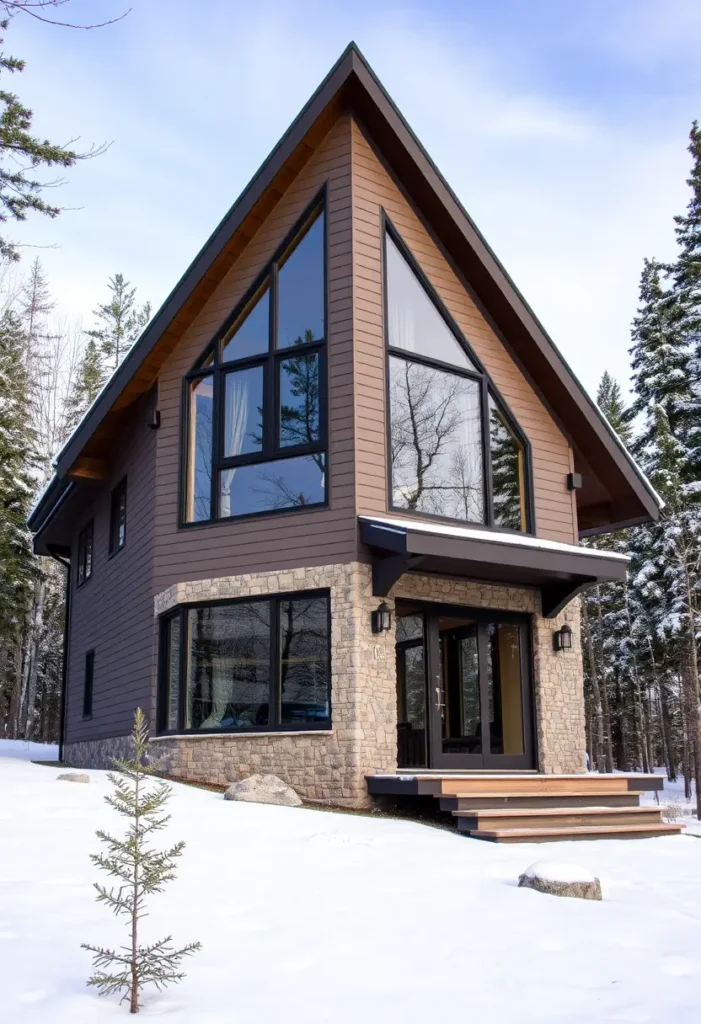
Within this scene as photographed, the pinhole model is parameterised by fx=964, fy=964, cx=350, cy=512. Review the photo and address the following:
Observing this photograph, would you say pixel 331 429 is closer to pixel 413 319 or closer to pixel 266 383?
pixel 266 383

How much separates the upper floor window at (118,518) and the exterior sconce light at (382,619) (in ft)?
16.5

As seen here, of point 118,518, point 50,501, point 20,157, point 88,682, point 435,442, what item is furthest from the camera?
point 50,501

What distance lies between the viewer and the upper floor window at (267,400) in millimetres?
10930

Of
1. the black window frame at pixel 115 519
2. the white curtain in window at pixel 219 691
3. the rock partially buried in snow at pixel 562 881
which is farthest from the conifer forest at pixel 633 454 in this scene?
the rock partially buried in snow at pixel 562 881

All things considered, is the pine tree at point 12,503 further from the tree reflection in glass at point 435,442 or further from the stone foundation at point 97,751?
the tree reflection in glass at point 435,442

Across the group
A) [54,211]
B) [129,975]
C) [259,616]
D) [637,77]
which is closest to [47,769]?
[259,616]

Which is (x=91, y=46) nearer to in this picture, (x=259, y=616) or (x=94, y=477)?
(x=259, y=616)

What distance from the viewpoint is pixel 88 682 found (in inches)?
633

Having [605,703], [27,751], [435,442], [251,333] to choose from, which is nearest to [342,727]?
[435,442]

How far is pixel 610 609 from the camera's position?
31266mm

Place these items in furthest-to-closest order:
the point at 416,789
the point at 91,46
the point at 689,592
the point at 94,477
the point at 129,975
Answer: the point at 689,592, the point at 94,477, the point at 416,789, the point at 91,46, the point at 129,975

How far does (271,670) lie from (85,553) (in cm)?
787

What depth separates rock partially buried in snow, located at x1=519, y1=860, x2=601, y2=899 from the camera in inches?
227

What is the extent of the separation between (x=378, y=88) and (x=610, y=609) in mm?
23346
